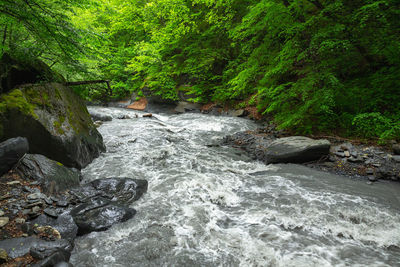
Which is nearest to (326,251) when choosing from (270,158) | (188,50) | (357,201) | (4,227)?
(357,201)

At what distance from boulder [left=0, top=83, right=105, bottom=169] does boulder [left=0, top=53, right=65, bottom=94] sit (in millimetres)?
304

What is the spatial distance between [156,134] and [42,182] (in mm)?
5545

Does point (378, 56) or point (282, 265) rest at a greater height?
point (378, 56)

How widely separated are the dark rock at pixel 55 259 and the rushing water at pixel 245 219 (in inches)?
10.2

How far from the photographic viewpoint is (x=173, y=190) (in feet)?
14.5

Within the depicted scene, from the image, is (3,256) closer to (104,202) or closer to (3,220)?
(3,220)

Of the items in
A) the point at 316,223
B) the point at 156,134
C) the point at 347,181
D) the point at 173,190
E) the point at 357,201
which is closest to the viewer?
the point at 316,223

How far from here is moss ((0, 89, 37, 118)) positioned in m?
3.91

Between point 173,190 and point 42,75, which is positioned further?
point 42,75

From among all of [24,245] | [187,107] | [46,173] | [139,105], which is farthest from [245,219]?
[139,105]

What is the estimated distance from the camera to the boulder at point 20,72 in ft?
14.5

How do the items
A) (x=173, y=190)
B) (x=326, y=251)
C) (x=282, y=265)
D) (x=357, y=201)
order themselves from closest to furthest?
(x=282, y=265) < (x=326, y=251) < (x=357, y=201) < (x=173, y=190)

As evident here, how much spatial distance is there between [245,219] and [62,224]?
9.86ft

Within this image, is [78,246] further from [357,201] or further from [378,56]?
[378,56]
